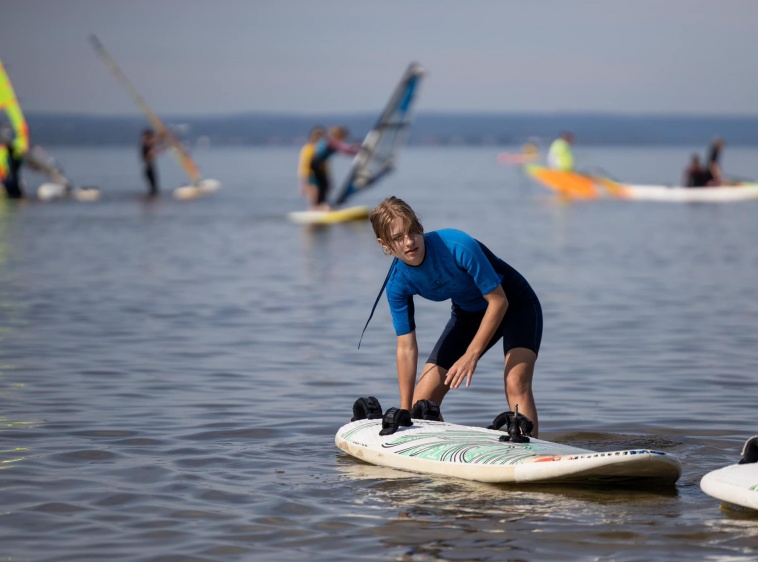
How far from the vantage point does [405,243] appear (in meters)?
6.27

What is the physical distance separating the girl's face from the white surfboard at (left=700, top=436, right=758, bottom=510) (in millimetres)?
1668

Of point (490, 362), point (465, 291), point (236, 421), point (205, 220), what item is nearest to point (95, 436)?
point (236, 421)

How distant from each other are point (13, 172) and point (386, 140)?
1219cm

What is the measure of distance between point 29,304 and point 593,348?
6066 mm

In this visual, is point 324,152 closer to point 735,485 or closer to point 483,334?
point 483,334

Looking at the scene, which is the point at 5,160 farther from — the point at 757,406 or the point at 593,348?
the point at 757,406

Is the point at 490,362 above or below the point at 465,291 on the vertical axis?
below

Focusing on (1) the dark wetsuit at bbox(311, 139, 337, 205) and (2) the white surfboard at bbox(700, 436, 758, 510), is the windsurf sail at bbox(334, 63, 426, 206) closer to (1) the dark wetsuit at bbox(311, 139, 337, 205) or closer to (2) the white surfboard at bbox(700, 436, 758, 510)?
(1) the dark wetsuit at bbox(311, 139, 337, 205)

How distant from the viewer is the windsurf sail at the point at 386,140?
1134 inches

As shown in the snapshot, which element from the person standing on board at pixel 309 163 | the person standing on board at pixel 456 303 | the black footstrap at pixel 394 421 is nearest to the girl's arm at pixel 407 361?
the person standing on board at pixel 456 303

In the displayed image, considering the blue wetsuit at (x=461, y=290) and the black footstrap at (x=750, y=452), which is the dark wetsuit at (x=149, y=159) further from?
the black footstrap at (x=750, y=452)

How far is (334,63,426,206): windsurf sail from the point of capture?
28.8 meters

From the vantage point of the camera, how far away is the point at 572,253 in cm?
2066

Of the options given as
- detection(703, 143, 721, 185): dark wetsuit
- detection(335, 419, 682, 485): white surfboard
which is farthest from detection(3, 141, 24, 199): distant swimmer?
detection(335, 419, 682, 485): white surfboard
